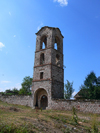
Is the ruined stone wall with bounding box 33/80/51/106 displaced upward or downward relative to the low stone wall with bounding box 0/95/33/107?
upward

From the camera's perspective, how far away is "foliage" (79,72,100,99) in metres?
17.0

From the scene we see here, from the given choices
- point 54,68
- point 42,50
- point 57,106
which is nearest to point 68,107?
point 57,106

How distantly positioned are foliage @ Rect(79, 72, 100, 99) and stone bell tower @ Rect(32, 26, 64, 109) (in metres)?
3.36

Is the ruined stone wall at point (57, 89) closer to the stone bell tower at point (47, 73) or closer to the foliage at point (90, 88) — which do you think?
the stone bell tower at point (47, 73)

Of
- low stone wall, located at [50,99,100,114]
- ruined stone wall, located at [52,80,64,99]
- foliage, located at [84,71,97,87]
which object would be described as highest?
foliage, located at [84,71,97,87]

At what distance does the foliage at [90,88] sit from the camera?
17.0 metres

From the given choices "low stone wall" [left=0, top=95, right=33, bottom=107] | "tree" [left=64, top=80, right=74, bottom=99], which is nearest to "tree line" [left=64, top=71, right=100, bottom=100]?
"tree" [left=64, top=80, right=74, bottom=99]

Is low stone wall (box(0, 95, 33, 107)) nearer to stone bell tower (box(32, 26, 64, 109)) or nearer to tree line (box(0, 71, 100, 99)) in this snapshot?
stone bell tower (box(32, 26, 64, 109))

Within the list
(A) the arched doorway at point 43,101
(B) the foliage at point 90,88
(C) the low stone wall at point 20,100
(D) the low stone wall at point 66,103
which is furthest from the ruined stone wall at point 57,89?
(C) the low stone wall at point 20,100

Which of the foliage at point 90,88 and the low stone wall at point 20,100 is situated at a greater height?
the foliage at point 90,88

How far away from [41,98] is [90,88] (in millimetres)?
7437

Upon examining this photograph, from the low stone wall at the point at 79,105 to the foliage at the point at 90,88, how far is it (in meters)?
4.53

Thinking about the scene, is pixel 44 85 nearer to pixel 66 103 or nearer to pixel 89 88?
pixel 66 103

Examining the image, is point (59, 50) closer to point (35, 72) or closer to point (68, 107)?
point (35, 72)
